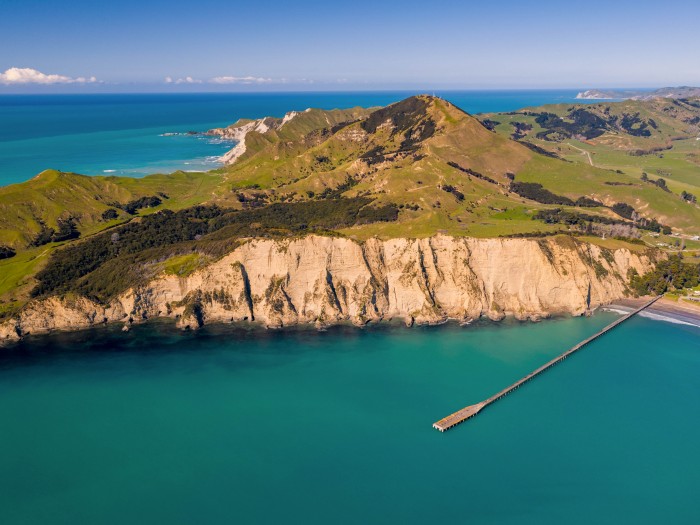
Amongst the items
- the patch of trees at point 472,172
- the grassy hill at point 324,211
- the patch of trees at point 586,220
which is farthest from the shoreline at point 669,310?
the patch of trees at point 472,172

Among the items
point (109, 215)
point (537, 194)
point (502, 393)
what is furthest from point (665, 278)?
point (109, 215)

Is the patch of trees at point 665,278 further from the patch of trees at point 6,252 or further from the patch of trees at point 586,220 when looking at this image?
the patch of trees at point 6,252

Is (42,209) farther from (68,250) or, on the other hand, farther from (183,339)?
(183,339)

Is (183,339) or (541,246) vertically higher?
(541,246)

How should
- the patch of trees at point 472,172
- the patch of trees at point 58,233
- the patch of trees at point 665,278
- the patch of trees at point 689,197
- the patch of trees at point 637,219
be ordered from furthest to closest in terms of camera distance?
the patch of trees at point 689,197
the patch of trees at point 472,172
the patch of trees at point 637,219
the patch of trees at point 58,233
the patch of trees at point 665,278

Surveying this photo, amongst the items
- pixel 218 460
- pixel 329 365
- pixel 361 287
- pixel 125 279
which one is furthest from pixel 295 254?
pixel 218 460
